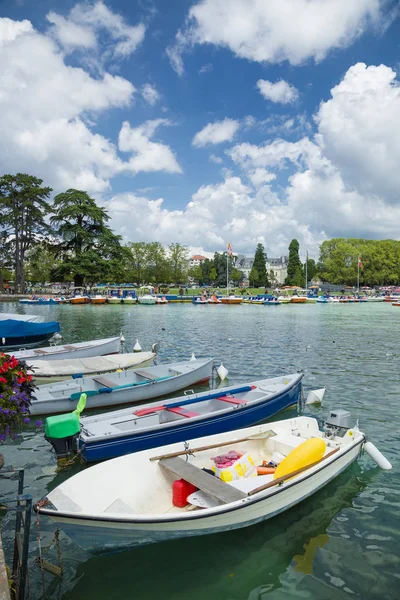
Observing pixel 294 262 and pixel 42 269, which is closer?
pixel 42 269

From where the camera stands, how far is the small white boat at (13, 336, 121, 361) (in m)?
19.1

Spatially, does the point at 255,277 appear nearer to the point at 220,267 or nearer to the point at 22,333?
the point at 220,267

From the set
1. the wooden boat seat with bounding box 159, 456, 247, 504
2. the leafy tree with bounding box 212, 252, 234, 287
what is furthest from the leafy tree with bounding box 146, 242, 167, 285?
the wooden boat seat with bounding box 159, 456, 247, 504

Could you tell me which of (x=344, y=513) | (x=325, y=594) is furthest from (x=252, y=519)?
(x=344, y=513)

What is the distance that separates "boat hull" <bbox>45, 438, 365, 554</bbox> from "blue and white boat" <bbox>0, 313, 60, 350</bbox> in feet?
68.3

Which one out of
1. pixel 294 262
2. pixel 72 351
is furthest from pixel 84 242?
pixel 294 262

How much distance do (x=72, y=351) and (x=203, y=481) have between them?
1460 cm

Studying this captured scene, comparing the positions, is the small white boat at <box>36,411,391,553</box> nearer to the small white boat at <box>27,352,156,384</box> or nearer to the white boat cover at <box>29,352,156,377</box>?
the small white boat at <box>27,352,156,384</box>

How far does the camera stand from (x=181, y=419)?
9977mm

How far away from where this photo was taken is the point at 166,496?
7.07m

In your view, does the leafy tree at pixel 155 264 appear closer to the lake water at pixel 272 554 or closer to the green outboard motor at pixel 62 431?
the lake water at pixel 272 554

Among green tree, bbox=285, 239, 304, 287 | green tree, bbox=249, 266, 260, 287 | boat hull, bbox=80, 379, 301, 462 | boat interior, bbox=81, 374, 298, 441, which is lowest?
boat hull, bbox=80, 379, 301, 462

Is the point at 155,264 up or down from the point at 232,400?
up

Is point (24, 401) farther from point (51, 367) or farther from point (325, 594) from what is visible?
point (51, 367)
